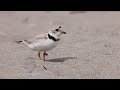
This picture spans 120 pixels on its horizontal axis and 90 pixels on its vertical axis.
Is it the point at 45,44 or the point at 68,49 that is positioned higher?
the point at 68,49

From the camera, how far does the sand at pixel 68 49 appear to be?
18.4 ft

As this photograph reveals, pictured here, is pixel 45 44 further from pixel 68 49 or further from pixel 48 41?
pixel 68 49

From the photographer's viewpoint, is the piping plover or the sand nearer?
→ the sand

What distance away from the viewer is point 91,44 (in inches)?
300

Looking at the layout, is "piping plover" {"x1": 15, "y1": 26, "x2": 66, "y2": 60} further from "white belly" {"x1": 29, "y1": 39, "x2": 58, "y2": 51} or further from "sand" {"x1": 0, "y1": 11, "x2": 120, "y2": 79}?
"sand" {"x1": 0, "y1": 11, "x2": 120, "y2": 79}

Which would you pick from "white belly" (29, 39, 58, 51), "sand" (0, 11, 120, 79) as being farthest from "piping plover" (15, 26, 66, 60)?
"sand" (0, 11, 120, 79)

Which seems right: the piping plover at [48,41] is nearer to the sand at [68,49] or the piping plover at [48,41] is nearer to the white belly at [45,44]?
the white belly at [45,44]

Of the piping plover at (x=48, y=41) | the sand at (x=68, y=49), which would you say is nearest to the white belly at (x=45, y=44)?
the piping plover at (x=48, y=41)

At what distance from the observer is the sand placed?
561cm

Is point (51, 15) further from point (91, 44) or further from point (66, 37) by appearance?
point (91, 44)

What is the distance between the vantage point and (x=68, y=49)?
7.12m

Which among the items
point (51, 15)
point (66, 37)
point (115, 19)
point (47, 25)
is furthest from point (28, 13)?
point (66, 37)

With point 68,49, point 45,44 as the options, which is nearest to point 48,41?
point 45,44
